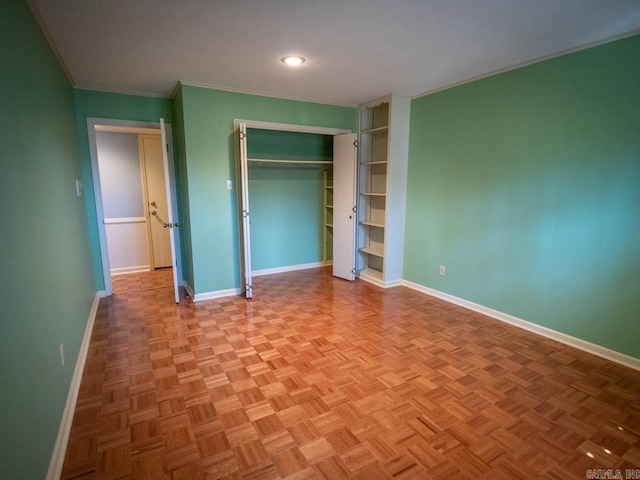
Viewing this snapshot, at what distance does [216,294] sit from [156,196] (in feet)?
7.47

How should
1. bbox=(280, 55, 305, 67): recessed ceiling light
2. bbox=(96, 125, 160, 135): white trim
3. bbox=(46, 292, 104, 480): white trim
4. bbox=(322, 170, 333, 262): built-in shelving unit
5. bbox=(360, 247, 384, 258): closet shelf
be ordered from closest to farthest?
bbox=(46, 292, 104, 480): white trim
bbox=(280, 55, 305, 67): recessed ceiling light
bbox=(360, 247, 384, 258): closet shelf
bbox=(96, 125, 160, 135): white trim
bbox=(322, 170, 333, 262): built-in shelving unit

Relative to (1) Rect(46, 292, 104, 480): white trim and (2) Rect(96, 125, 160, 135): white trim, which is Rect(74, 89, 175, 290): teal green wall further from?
(1) Rect(46, 292, 104, 480): white trim

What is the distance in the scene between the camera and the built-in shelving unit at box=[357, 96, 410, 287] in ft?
13.8

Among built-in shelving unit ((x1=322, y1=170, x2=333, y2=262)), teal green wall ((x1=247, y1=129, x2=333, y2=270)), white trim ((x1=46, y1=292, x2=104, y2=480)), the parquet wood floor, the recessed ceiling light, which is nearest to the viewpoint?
white trim ((x1=46, y1=292, x2=104, y2=480))

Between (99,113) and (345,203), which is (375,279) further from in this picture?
(99,113)

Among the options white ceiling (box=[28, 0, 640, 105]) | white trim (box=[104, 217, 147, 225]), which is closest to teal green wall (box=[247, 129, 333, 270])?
white ceiling (box=[28, 0, 640, 105])

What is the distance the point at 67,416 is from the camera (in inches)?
75.2

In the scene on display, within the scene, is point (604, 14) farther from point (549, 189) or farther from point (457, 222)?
point (457, 222)

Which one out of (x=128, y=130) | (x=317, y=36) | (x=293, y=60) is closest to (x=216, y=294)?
(x=293, y=60)

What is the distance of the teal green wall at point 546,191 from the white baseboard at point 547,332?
0.05 metres

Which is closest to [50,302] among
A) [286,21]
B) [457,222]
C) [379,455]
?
[379,455]

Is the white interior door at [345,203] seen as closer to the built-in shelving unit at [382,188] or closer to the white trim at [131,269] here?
the built-in shelving unit at [382,188]

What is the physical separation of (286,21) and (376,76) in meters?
1.43

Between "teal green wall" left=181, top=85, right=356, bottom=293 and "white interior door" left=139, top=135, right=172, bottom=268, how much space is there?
1609mm
